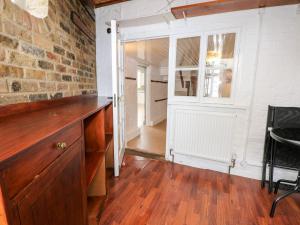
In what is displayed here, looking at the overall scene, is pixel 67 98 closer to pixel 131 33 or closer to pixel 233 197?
pixel 131 33

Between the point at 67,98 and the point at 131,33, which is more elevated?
the point at 131,33

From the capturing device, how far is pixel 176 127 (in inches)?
92.7

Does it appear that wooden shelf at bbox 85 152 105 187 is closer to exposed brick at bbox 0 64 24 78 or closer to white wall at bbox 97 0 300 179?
exposed brick at bbox 0 64 24 78

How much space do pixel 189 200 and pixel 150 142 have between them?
69.2 inches

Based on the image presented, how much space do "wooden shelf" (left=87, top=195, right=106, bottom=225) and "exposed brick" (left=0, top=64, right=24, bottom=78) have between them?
126 centimetres

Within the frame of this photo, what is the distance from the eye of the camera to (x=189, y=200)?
1695mm

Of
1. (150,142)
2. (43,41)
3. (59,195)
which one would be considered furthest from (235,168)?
(43,41)

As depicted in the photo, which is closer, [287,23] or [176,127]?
[287,23]

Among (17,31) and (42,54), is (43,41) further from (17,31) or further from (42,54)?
(17,31)

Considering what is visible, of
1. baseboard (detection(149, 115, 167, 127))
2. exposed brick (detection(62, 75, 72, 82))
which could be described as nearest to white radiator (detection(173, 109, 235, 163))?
exposed brick (detection(62, 75, 72, 82))

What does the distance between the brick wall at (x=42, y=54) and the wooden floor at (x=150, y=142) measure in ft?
5.09

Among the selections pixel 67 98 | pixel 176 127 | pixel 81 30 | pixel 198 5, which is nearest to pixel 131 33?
pixel 81 30

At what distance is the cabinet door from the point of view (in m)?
0.59

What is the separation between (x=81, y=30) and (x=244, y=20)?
2000 mm
